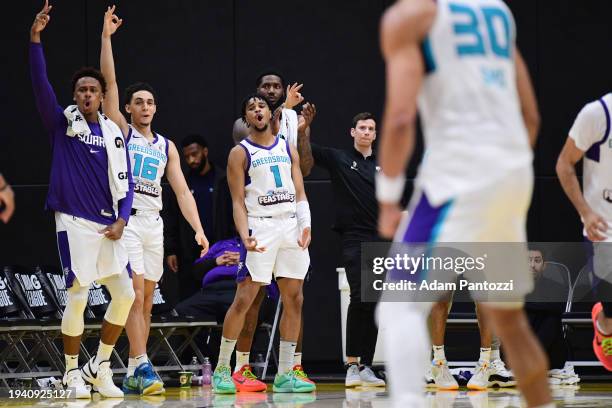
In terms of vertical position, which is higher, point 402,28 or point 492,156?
point 402,28

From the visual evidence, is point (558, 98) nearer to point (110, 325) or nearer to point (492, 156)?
point (110, 325)

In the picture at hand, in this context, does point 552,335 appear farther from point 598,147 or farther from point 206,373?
point 598,147

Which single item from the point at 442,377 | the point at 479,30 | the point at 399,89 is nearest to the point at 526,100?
the point at 479,30

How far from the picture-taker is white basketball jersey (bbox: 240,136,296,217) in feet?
27.1

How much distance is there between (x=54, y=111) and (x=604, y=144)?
378 centimetres

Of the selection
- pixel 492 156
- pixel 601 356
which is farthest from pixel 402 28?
pixel 601 356

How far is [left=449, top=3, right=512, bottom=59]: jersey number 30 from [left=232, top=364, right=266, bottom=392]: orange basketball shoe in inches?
194

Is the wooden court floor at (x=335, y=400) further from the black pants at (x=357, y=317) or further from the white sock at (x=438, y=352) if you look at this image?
the black pants at (x=357, y=317)

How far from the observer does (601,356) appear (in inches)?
238

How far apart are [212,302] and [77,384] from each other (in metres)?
2.33

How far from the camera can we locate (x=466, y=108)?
3793 mm

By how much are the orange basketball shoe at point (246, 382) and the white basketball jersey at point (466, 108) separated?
480 cm

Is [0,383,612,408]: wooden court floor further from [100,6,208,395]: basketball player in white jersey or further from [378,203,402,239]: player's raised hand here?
[378,203,402,239]: player's raised hand

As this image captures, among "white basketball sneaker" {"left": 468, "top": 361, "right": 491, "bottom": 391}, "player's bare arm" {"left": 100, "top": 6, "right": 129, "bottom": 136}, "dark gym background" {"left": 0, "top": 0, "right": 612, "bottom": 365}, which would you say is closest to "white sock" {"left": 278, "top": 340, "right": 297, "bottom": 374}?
"white basketball sneaker" {"left": 468, "top": 361, "right": 491, "bottom": 391}
